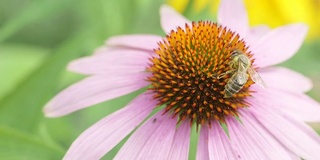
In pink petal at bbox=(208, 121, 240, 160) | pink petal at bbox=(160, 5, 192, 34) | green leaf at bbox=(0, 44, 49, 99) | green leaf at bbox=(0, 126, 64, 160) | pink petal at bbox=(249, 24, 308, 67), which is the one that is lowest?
pink petal at bbox=(208, 121, 240, 160)

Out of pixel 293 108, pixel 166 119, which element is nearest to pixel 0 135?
pixel 166 119

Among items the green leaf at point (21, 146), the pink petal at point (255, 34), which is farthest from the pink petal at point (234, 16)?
the green leaf at point (21, 146)

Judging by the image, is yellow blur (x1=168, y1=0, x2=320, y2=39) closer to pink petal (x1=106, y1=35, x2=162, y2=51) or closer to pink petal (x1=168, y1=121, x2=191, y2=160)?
pink petal (x1=106, y1=35, x2=162, y2=51)

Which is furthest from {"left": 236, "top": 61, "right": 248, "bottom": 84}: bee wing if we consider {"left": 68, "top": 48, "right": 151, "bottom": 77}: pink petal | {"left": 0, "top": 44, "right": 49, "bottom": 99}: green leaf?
{"left": 0, "top": 44, "right": 49, "bottom": 99}: green leaf

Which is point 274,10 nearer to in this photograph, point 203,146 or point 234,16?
point 234,16

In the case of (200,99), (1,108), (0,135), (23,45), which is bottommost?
(200,99)

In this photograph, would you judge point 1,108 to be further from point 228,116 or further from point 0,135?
point 228,116
